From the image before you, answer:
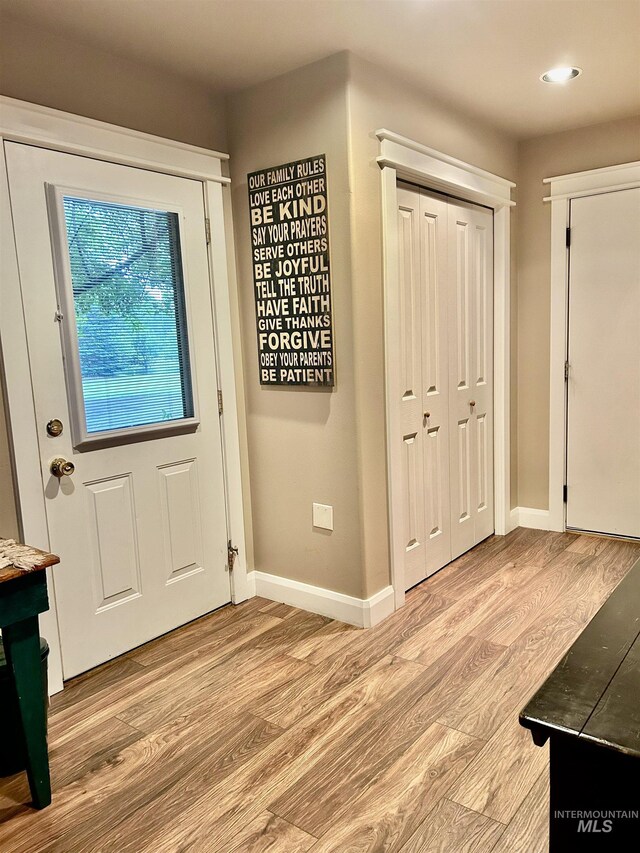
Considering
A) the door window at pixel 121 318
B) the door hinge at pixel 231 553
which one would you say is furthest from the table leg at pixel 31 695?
the door hinge at pixel 231 553

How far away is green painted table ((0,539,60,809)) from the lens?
1.69 m

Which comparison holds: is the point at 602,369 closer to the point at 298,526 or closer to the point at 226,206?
the point at 298,526

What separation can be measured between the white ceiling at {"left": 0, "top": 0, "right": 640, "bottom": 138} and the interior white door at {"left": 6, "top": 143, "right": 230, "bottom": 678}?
1.51 ft

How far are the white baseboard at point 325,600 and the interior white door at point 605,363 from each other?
1.66m

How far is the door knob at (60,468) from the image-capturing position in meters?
2.33

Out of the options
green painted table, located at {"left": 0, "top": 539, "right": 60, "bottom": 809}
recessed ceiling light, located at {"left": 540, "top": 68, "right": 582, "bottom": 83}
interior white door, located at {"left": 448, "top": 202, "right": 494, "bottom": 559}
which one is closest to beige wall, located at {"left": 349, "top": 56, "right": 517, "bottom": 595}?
recessed ceiling light, located at {"left": 540, "top": 68, "right": 582, "bottom": 83}

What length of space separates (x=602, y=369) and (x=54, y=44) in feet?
10.3

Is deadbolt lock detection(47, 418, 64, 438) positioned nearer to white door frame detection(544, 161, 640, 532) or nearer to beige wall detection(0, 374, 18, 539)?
beige wall detection(0, 374, 18, 539)

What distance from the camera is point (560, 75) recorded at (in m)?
2.86

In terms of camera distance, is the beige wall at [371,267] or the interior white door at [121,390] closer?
the interior white door at [121,390]

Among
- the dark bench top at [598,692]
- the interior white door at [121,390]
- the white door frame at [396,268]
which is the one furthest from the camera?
the white door frame at [396,268]

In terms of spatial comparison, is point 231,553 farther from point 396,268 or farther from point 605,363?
point 605,363

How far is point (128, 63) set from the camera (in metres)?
2.50

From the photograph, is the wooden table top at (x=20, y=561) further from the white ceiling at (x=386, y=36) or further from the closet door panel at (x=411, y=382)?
the white ceiling at (x=386, y=36)
